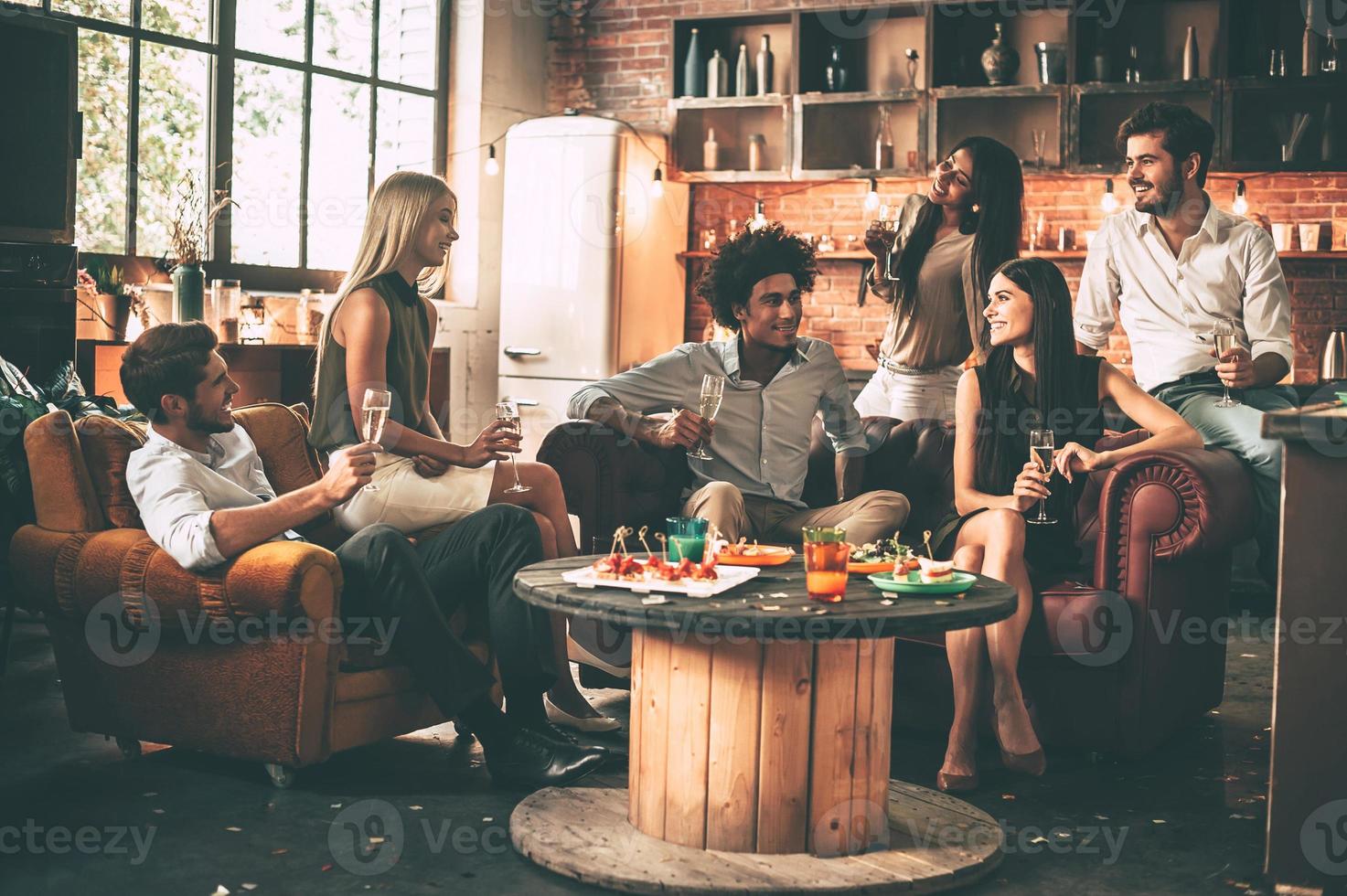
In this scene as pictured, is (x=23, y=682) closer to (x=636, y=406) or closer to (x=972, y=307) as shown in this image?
(x=636, y=406)

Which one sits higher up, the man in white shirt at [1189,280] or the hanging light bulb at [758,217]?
the hanging light bulb at [758,217]

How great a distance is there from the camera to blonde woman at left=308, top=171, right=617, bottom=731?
11.5ft

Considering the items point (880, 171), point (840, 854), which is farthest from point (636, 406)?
point (880, 171)

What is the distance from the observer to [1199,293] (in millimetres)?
4352

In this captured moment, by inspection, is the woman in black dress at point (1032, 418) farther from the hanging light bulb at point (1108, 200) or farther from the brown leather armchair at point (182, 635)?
the hanging light bulb at point (1108, 200)

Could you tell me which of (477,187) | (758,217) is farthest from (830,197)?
(477,187)

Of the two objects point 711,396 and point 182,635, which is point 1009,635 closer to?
point 711,396

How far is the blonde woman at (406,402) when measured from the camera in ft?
11.5

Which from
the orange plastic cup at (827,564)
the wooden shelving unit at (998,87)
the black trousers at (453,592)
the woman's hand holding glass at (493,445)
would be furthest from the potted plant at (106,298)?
the orange plastic cup at (827,564)

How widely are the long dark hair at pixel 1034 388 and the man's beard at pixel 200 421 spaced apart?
184 centimetres

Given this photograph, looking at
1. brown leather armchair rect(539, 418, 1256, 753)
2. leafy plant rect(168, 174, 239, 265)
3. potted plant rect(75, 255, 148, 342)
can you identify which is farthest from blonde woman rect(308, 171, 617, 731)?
leafy plant rect(168, 174, 239, 265)

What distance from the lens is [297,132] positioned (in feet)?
22.6

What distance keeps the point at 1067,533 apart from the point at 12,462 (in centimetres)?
294

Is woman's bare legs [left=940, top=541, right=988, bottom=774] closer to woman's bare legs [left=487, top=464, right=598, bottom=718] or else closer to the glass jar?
woman's bare legs [left=487, top=464, right=598, bottom=718]
